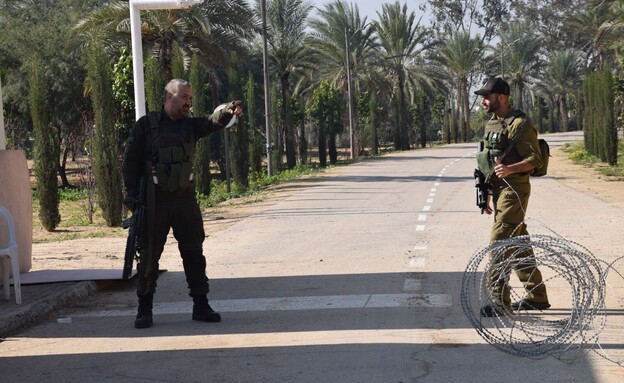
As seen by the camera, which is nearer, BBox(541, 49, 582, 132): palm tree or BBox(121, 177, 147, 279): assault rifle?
BBox(121, 177, 147, 279): assault rifle

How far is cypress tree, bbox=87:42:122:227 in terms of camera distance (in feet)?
69.9

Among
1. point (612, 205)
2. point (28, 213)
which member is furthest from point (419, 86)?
point (28, 213)

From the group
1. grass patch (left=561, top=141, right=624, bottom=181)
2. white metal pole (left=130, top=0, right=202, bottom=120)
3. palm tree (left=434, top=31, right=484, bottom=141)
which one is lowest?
grass patch (left=561, top=141, right=624, bottom=181)

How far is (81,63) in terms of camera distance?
42.8 m

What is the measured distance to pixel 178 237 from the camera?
28.8ft

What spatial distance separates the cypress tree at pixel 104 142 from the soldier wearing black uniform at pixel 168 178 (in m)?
12.9

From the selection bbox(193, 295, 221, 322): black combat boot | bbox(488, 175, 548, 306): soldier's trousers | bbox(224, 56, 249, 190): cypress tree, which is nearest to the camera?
bbox(488, 175, 548, 306): soldier's trousers

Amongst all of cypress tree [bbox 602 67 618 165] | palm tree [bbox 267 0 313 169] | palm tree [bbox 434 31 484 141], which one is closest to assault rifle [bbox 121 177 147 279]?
cypress tree [bbox 602 67 618 165]

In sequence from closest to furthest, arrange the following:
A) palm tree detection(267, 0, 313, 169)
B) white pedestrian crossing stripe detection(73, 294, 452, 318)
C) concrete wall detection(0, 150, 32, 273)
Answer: white pedestrian crossing stripe detection(73, 294, 452, 318) < concrete wall detection(0, 150, 32, 273) < palm tree detection(267, 0, 313, 169)

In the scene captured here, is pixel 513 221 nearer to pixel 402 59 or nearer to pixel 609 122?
pixel 609 122

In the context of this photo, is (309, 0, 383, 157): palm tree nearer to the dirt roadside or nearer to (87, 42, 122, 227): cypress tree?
the dirt roadside

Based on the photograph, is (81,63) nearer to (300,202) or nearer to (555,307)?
(300,202)

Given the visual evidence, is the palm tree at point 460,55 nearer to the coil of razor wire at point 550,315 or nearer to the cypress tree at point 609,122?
the cypress tree at point 609,122

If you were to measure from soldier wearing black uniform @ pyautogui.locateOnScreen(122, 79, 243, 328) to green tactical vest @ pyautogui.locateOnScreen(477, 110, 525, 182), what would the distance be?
2.03 metres
